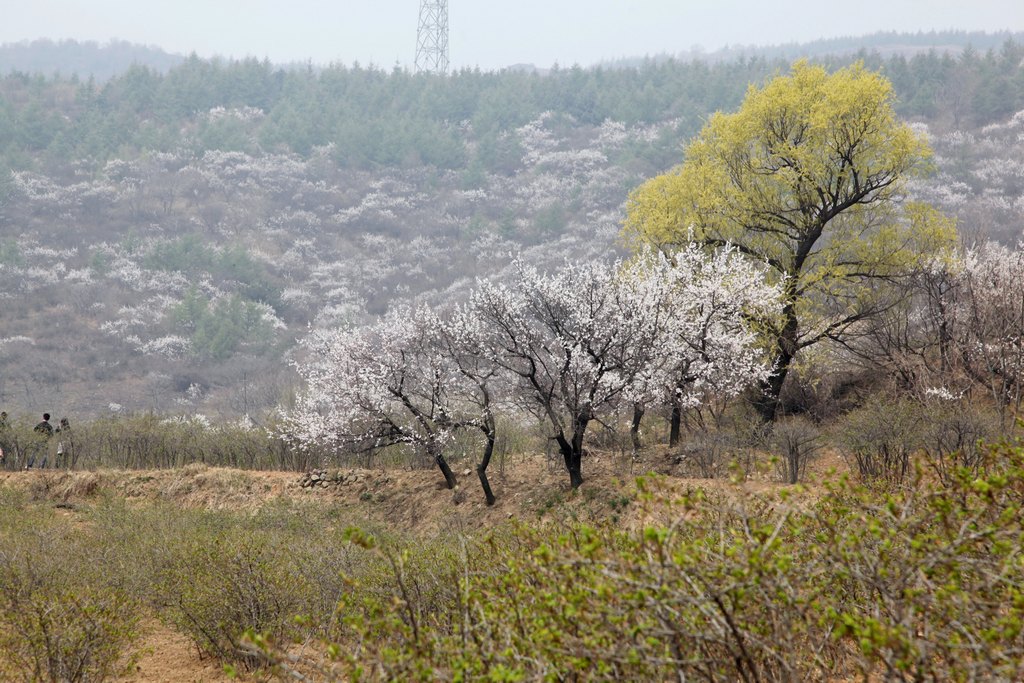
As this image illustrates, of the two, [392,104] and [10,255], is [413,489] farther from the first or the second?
[392,104]

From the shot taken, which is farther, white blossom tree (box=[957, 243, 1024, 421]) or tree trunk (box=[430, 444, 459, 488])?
tree trunk (box=[430, 444, 459, 488])

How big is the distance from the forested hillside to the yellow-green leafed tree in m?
32.3

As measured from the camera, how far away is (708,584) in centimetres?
323

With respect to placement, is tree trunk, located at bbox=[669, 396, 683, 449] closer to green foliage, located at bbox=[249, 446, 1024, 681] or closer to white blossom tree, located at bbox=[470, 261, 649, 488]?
white blossom tree, located at bbox=[470, 261, 649, 488]

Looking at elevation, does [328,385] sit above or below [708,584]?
below

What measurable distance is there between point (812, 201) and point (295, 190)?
79.0 m

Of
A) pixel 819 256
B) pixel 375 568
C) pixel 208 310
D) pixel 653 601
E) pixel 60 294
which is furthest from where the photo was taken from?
pixel 60 294

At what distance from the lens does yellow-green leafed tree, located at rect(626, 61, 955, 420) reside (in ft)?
60.8

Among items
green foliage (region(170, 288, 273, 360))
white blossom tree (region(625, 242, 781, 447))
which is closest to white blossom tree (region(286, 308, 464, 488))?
white blossom tree (region(625, 242, 781, 447))

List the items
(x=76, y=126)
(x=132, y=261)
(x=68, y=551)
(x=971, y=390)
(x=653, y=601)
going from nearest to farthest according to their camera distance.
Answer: (x=653, y=601) → (x=68, y=551) → (x=971, y=390) → (x=132, y=261) → (x=76, y=126)

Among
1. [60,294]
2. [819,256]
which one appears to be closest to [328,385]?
[819,256]

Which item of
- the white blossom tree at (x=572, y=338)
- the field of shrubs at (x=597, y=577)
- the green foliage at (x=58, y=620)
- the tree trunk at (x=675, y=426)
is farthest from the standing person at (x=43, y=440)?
the tree trunk at (x=675, y=426)

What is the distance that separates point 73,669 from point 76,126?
93253mm

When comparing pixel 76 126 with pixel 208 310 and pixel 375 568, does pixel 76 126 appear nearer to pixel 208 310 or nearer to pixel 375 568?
pixel 208 310
